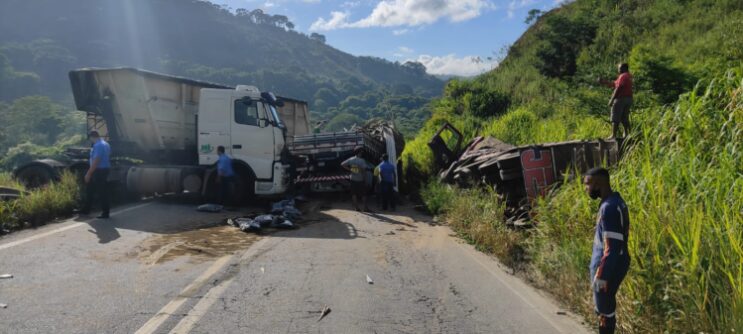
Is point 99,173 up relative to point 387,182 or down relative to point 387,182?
up

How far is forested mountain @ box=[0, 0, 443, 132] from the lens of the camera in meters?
87.5

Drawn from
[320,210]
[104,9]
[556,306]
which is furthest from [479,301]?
[104,9]

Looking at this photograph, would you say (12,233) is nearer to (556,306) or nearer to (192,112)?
(192,112)

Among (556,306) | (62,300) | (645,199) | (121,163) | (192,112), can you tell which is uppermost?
(192,112)

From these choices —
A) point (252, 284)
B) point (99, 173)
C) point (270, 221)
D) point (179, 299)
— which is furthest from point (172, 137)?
point (179, 299)

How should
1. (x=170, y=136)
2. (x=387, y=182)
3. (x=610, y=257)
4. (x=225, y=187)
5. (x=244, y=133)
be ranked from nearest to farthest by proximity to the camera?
1. (x=610, y=257)
2. (x=225, y=187)
3. (x=244, y=133)
4. (x=387, y=182)
5. (x=170, y=136)

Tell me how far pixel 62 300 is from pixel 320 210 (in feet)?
22.4

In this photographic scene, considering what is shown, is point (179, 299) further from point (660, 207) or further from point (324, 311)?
point (660, 207)

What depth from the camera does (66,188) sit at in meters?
9.00

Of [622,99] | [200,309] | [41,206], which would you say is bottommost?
[200,309]

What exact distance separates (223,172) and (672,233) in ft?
28.4

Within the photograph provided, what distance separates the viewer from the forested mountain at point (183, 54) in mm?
87500

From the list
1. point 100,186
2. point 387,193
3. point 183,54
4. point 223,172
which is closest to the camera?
point 100,186

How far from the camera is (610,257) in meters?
3.22
